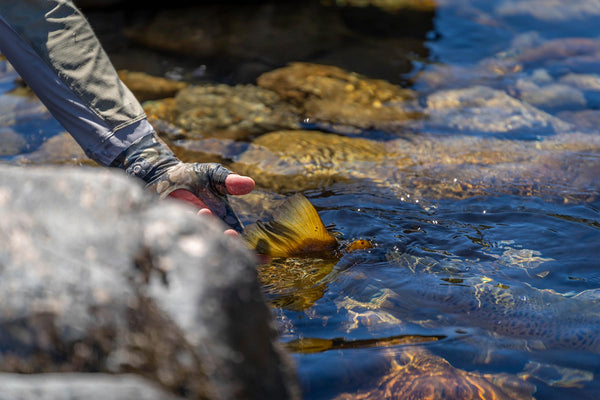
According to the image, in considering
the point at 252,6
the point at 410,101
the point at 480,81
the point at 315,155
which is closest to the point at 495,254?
the point at 315,155

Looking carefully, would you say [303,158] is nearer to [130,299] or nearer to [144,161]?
[144,161]

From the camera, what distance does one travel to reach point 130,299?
4.43 ft

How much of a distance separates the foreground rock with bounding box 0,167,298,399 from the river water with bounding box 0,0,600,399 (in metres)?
0.89

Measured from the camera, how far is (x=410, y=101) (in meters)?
6.07

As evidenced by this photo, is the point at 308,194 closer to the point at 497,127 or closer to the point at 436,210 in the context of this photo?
the point at 436,210

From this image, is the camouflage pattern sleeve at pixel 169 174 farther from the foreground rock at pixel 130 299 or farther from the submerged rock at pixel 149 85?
the submerged rock at pixel 149 85

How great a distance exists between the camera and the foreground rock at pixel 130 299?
4.33 ft

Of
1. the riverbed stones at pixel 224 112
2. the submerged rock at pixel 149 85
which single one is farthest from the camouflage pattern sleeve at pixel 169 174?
the submerged rock at pixel 149 85

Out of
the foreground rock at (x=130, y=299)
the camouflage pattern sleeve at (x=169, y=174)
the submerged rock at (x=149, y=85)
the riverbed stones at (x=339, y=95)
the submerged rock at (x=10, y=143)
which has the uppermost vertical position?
the foreground rock at (x=130, y=299)

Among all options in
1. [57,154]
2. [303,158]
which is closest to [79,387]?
[303,158]

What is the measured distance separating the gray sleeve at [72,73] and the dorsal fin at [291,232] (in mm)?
931

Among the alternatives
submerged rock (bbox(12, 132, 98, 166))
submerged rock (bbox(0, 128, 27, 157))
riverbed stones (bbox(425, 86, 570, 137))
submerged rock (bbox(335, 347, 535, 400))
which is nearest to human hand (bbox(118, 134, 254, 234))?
submerged rock (bbox(335, 347, 535, 400))

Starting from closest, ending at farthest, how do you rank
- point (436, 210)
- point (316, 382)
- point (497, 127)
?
1. point (316, 382)
2. point (436, 210)
3. point (497, 127)

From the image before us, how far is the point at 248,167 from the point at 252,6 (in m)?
5.33
